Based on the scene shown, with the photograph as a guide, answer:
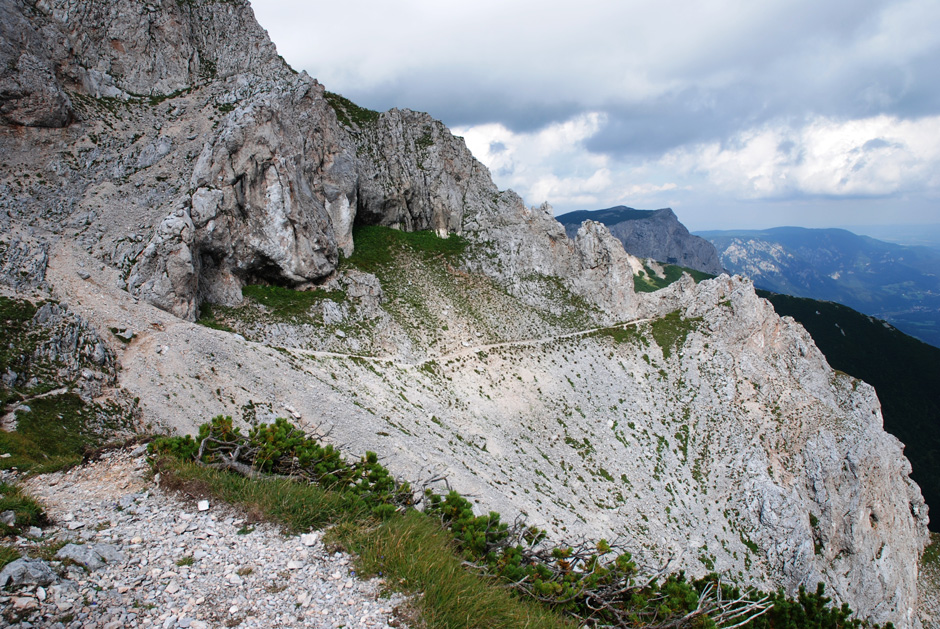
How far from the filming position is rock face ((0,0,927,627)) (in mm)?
34875

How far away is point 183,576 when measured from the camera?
870cm

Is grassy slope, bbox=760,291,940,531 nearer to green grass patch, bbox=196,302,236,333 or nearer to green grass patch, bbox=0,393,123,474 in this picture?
green grass patch, bbox=196,302,236,333

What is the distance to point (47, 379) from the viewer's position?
24.9 metres

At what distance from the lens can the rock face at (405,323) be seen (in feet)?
114

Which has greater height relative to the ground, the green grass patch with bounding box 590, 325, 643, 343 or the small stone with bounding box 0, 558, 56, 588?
the small stone with bounding box 0, 558, 56, 588

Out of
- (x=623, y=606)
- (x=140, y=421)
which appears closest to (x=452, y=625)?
(x=623, y=606)

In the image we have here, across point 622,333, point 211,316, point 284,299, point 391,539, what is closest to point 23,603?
point 391,539

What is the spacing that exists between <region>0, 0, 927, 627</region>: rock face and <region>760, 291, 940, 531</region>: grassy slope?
53.9m

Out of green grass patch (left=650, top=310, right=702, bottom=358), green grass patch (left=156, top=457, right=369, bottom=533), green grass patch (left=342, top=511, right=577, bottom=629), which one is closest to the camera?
green grass patch (left=342, top=511, right=577, bottom=629)

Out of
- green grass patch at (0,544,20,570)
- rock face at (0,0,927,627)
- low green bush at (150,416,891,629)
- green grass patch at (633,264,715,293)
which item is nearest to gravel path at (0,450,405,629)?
green grass patch at (0,544,20,570)

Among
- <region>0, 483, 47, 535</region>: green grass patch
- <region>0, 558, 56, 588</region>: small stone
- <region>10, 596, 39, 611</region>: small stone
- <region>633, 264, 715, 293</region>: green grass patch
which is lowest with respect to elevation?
<region>0, 483, 47, 535</region>: green grass patch

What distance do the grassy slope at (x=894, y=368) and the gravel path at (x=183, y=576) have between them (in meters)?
130

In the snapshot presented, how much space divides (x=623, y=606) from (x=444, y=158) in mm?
68774

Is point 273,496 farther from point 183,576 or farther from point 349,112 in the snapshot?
point 349,112
